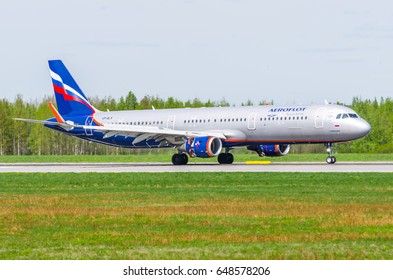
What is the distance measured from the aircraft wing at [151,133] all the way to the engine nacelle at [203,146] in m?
0.79

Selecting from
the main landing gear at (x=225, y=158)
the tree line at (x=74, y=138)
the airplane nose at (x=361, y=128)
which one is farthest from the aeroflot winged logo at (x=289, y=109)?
the tree line at (x=74, y=138)

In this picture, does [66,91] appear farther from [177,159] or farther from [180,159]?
[180,159]

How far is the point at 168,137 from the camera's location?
201 feet

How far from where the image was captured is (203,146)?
5697 centimetres

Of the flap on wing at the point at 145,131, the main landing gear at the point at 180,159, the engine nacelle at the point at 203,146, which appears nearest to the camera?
the engine nacelle at the point at 203,146

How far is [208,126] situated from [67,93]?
1366cm

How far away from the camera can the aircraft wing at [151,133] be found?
196ft

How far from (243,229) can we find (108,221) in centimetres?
400

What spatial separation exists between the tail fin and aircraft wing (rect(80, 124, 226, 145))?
642 centimetres

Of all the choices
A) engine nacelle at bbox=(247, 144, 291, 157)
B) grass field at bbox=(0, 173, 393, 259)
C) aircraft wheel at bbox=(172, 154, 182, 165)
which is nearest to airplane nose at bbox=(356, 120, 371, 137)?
engine nacelle at bbox=(247, 144, 291, 157)

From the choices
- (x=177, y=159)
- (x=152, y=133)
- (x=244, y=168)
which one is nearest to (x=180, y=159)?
(x=177, y=159)

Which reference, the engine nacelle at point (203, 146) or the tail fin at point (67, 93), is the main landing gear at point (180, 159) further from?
the tail fin at point (67, 93)

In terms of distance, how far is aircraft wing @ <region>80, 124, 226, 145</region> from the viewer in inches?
2349
